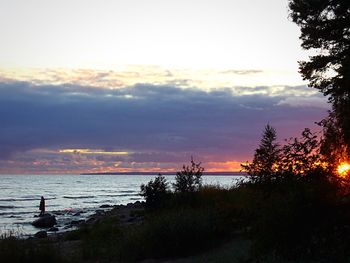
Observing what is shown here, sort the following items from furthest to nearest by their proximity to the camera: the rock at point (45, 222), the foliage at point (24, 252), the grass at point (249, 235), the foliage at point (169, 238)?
the rock at point (45, 222)
the foliage at point (169, 238)
the foliage at point (24, 252)
the grass at point (249, 235)

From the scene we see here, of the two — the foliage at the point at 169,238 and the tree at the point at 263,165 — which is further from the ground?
the tree at the point at 263,165

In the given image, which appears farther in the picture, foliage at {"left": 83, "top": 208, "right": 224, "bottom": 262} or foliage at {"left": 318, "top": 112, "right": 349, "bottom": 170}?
foliage at {"left": 83, "top": 208, "right": 224, "bottom": 262}

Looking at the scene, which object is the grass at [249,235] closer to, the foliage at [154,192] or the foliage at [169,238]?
the foliage at [169,238]

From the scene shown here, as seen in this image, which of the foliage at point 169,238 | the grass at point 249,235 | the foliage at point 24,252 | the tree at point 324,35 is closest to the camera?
the grass at point 249,235

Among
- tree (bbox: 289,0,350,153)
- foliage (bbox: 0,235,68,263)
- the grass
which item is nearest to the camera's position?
the grass

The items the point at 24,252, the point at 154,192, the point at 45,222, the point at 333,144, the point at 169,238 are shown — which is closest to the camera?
the point at 333,144

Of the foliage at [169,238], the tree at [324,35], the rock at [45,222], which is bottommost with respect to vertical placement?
the rock at [45,222]

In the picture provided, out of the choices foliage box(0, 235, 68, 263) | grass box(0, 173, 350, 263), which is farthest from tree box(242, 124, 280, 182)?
foliage box(0, 235, 68, 263)

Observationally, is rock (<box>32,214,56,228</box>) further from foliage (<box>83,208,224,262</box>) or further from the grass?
foliage (<box>83,208,224,262</box>)

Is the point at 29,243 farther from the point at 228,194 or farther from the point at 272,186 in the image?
the point at 228,194

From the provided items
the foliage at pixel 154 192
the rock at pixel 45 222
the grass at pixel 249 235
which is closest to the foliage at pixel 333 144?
the grass at pixel 249 235

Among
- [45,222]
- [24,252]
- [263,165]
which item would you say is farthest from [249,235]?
[45,222]

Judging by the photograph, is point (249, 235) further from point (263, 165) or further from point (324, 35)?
point (324, 35)

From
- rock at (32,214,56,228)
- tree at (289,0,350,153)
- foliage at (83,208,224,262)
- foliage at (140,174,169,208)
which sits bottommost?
rock at (32,214,56,228)
